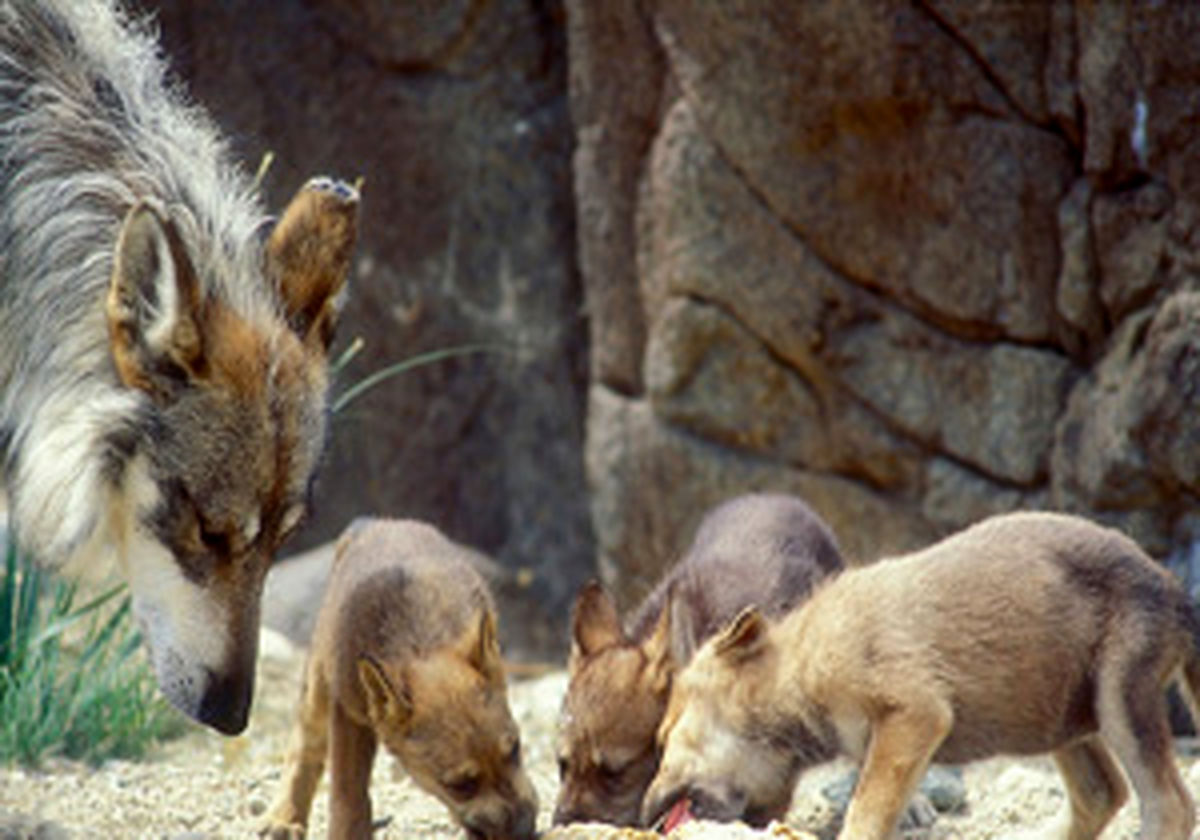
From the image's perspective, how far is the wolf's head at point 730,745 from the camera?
5.58m

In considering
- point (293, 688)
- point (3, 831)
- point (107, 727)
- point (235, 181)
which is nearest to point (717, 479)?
point (293, 688)

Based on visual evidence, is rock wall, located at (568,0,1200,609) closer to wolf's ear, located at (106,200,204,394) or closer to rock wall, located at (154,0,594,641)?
rock wall, located at (154,0,594,641)

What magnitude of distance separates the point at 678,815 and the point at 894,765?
28.9 inches

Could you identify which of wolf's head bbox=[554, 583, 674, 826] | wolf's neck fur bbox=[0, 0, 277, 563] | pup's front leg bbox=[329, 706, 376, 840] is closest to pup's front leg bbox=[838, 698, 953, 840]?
wolf's head bbox=[554, 583, 674, 826]

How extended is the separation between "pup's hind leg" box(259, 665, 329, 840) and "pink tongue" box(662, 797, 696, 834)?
1162 millimetres

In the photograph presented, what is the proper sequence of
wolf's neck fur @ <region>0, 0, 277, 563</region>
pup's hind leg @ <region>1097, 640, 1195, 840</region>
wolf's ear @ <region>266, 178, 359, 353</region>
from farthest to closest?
wolf's ear @ <region>266, 178, 359, 353</region> < wolf's neck fur @ <region>0, 0, 277, 563</region> < pup's hind leg @ <region>1097, 640, 1195, 840</region>

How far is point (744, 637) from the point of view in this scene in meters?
5.65

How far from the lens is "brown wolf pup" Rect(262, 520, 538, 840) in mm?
5555

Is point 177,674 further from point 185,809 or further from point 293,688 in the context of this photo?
point 293,688

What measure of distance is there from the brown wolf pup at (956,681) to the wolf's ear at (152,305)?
1781 mm

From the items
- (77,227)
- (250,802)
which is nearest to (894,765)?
(250,802)

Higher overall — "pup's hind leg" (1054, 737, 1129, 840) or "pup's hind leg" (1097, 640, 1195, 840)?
"pup's hind leg" (1097, 640, 1195, 840)

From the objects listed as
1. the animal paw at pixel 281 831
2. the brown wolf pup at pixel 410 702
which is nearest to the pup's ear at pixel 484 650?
the brown wolf pup at pixel 410 702

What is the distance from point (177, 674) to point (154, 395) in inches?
31.8
